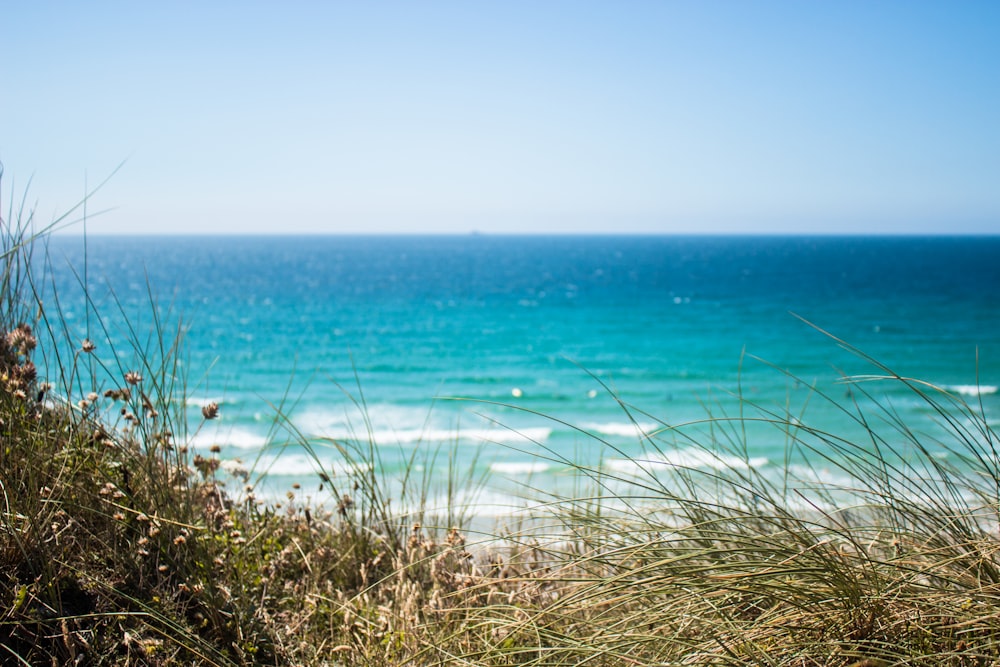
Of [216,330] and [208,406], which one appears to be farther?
[216,330]

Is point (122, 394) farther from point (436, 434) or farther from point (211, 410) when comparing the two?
point (436, 434)

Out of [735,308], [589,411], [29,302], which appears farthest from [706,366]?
[29,302]

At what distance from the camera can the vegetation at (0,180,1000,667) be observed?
4.27 ft

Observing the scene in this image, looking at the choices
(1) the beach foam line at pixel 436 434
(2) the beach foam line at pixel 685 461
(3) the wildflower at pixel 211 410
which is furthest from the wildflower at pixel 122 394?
(1) the beach foam line at pixel 436 434

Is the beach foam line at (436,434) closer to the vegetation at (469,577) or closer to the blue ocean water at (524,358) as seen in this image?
the blue ocean water at (524,358)

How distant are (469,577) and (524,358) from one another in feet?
65.3

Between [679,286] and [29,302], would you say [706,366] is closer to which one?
[29,302]

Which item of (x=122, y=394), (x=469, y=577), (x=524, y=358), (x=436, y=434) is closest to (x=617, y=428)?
(x=436, y=434)

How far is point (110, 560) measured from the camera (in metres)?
1.82

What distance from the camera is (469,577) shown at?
1.85 meters

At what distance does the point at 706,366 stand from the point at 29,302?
62.1 feet

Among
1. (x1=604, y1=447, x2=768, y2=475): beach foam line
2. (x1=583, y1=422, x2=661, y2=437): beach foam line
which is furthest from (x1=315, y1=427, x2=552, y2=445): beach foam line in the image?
(x1=604, y1=447, x2=768, y2=475): beach foam line

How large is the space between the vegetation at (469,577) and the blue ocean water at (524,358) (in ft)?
0.82

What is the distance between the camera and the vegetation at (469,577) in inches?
51.2
